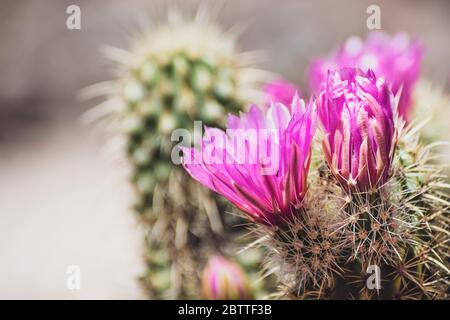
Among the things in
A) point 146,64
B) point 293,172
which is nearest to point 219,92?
point 146,64

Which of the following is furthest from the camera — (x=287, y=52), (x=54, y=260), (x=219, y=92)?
(x=287, y=52)

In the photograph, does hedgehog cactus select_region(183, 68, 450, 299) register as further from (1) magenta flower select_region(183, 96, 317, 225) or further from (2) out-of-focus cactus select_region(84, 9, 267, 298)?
(2) out-of-focus cactus select_region(84, 9, 267, 298)

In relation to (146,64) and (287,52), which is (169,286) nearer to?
(146,64)

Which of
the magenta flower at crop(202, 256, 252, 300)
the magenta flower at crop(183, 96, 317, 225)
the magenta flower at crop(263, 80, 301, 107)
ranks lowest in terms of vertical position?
the magenta flower at crop(202, 256, 252, 300)

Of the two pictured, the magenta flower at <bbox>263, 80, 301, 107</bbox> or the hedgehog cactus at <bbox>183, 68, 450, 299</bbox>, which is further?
the magenta flower at <bbox>263, 80, 301, 107</bbox>

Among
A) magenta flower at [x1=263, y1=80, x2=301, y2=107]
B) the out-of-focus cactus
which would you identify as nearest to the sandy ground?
the out-of-focus cactus
